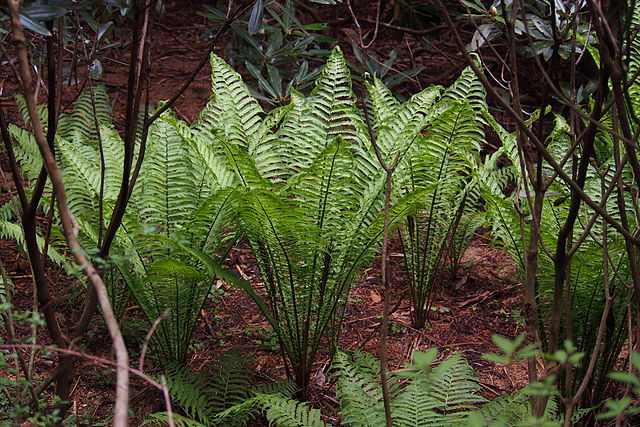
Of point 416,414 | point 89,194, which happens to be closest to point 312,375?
point 416,414

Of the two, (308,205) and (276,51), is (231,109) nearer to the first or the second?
(308,205)

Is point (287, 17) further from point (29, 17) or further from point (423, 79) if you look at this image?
point (29, 17)

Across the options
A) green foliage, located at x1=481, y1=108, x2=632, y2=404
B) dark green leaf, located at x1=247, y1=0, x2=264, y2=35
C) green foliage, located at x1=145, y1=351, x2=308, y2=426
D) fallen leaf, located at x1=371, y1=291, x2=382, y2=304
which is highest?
dark green leaf, located at x1=247, y1=0, x2=264, y2=35

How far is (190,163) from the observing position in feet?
7.66

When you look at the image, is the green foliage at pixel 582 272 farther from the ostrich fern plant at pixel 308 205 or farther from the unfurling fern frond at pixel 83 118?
the unfurling fern frond at pixel 83 118

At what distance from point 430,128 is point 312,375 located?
1.04 metres

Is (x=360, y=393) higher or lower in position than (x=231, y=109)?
lower

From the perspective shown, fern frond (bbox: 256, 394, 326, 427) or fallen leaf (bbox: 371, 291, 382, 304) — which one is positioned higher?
fallen leaf (bbox: 371, 291, 382, 304)

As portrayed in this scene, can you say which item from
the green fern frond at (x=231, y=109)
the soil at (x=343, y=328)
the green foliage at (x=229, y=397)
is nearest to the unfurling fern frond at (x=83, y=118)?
the soil at (x=343, y=328)

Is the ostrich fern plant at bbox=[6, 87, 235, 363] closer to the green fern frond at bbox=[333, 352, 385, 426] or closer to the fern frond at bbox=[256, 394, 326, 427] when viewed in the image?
the fern frond at bbox=[256, 394, 326, 427]

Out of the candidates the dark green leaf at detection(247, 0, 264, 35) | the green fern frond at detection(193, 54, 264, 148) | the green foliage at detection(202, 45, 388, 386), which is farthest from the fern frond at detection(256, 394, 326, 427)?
the dark green leaf at detection(247, 0, 264, 35)

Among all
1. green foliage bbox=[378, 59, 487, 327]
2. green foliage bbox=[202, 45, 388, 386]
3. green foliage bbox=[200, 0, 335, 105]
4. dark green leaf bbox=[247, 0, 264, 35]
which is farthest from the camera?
green foliage bbox=[200, 0, 335, 105]

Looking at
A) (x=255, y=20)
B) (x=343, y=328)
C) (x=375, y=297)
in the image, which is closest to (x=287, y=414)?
(x=343, y=328)

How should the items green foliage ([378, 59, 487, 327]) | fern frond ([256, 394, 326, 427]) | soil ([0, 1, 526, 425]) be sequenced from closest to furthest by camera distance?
fern frond ([256, 394, 326, 427]) → soil ([0, 1, 526, 425]) → green foliage ([378, 59, 487, 327])
